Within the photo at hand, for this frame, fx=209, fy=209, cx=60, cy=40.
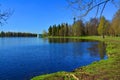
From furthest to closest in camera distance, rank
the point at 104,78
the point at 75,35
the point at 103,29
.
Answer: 1. the point at 75,35
2. the point at 103,29
3. the point at 104,78

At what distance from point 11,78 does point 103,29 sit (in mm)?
77709

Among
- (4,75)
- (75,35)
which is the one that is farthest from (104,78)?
(75,35)

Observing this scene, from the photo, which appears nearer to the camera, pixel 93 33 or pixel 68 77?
pixel 68 77

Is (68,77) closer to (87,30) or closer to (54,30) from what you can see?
(87,30)

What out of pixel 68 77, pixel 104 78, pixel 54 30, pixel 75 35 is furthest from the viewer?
pixel 54 30

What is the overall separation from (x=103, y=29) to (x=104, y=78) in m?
80.5

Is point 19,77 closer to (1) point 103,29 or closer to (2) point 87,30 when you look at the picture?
(1) point 103,29

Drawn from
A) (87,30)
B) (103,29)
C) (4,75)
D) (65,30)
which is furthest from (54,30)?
(4,75)

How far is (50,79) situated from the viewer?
14305mm

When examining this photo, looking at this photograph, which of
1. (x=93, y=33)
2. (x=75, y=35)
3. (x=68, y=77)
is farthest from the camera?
(x=75, y=35)

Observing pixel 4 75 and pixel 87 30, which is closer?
pixel 4 75

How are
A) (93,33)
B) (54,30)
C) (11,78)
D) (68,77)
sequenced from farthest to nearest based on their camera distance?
(54,30), (93,33), (11,78), (68,77)

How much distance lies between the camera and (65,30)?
14300 cm

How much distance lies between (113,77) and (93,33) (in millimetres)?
114012
